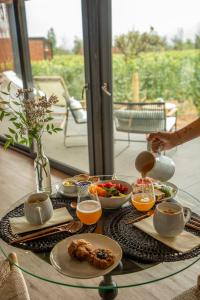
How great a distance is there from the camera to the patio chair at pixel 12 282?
992 millimetres

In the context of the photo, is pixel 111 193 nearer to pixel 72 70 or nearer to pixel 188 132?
pixel 188 132

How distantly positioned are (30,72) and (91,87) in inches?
44.7

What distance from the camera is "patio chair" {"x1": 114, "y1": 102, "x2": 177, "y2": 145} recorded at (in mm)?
3123

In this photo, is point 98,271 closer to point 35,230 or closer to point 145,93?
point 35,230

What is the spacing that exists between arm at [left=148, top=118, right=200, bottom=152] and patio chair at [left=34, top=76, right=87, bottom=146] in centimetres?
178

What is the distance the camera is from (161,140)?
1.50 meters

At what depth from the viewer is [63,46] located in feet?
10.8

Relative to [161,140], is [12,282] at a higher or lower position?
lower

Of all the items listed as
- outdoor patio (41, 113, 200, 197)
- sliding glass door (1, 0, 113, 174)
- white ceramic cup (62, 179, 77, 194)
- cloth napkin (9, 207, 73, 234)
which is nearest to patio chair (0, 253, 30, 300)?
cloth napkin (9, 207, 73, 234)

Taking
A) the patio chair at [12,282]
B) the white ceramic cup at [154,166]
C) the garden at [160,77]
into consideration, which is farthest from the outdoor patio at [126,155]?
the patio chair at [12,282]

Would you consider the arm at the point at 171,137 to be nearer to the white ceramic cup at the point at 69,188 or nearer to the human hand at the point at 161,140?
the human hand at the point at 161,140

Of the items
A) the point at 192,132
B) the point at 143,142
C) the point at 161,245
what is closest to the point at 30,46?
the point at 143,142

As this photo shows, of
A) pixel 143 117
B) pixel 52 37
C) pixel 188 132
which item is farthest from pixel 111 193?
pixel 52 37

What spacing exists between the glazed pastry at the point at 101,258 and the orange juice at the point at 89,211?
0.55ft
